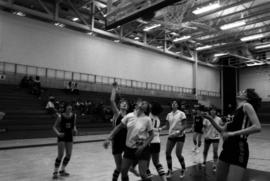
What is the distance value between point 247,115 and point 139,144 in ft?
5.15

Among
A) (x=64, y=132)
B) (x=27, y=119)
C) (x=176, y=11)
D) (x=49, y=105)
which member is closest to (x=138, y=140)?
(x=64, y=132)

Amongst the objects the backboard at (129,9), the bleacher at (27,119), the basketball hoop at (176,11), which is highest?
the basketball hoop at (176,11)

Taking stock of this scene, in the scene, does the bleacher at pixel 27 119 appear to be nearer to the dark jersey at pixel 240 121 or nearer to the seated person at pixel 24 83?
the seated person at pixel 24 83

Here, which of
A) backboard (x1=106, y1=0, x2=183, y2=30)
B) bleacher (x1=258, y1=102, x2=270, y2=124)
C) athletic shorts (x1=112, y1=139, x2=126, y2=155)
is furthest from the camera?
bleacher (x1=258, y1=102, x2=270, y2=124)

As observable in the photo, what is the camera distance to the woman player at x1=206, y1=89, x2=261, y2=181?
112 inches

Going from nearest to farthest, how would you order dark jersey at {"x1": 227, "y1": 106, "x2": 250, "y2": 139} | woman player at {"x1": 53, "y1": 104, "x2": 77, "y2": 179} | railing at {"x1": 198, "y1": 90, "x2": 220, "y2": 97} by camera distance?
1. dark jersey at {"x1": 227, "y1": 106, "x2": 250, "y2": 139}
2. woman player at {"x1": 53, "y1": 104, "x2": 77, "y2": 179}
3. railing at {"x1": 198, "y1": 90, "x2": 220, "y2": 97}

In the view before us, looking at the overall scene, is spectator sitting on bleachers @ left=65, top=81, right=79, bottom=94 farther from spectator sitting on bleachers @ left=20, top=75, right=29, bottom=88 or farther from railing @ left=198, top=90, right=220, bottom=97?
railing @ left=198, top=90, right=220, bottom=97

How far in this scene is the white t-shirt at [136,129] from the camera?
3637mm

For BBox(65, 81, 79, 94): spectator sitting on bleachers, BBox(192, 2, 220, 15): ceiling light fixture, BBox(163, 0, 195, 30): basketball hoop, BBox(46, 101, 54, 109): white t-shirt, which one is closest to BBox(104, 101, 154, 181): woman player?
BBox(163, 0, 195, 30): basketball hoop

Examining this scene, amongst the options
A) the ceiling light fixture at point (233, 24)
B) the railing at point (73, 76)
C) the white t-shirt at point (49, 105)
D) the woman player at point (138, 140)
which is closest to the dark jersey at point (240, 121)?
the woman player at point (138, 140)

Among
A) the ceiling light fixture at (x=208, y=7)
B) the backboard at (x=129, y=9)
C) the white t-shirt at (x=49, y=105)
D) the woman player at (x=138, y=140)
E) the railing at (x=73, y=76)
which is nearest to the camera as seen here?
the woman player at (x=138, y=140)

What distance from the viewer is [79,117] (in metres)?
15.2

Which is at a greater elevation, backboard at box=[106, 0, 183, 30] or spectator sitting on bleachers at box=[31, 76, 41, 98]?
backboard at box=[106, 0, 183, 30]

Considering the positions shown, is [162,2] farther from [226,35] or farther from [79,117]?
[226,35]
